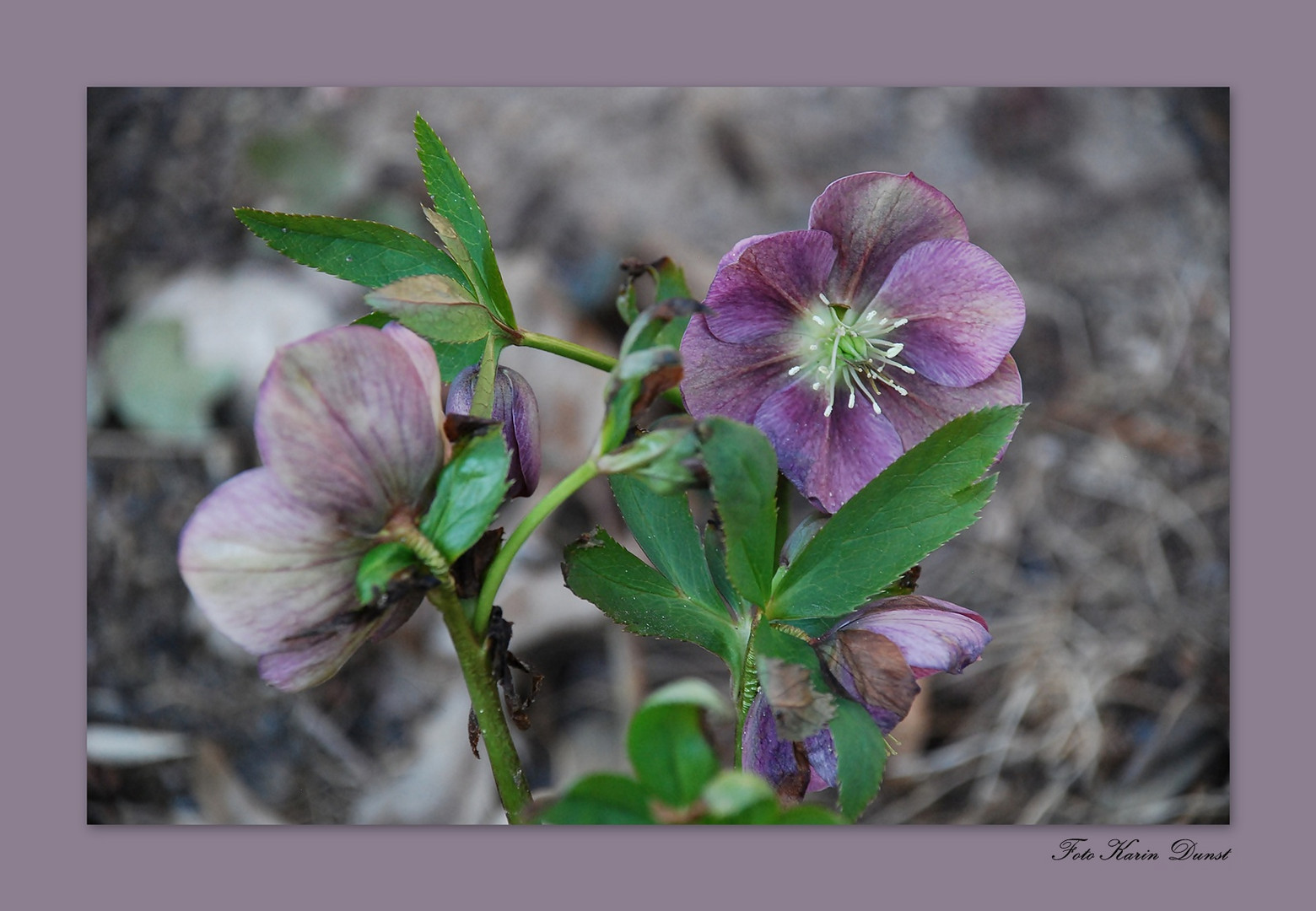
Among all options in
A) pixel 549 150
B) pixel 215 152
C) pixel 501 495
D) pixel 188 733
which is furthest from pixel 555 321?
pixel 501 495

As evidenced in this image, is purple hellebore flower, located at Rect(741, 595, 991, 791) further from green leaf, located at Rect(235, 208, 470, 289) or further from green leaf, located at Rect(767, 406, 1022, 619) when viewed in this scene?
green leaf, located at Rect(235, 208, 470, 289)

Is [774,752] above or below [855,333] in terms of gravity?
below

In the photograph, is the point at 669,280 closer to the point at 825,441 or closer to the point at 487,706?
the point at 825,441

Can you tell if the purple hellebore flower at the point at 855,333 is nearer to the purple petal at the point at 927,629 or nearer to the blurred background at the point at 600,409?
the purple petal at the point at 927,629

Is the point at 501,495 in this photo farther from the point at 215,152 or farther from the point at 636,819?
the point at 215,152
